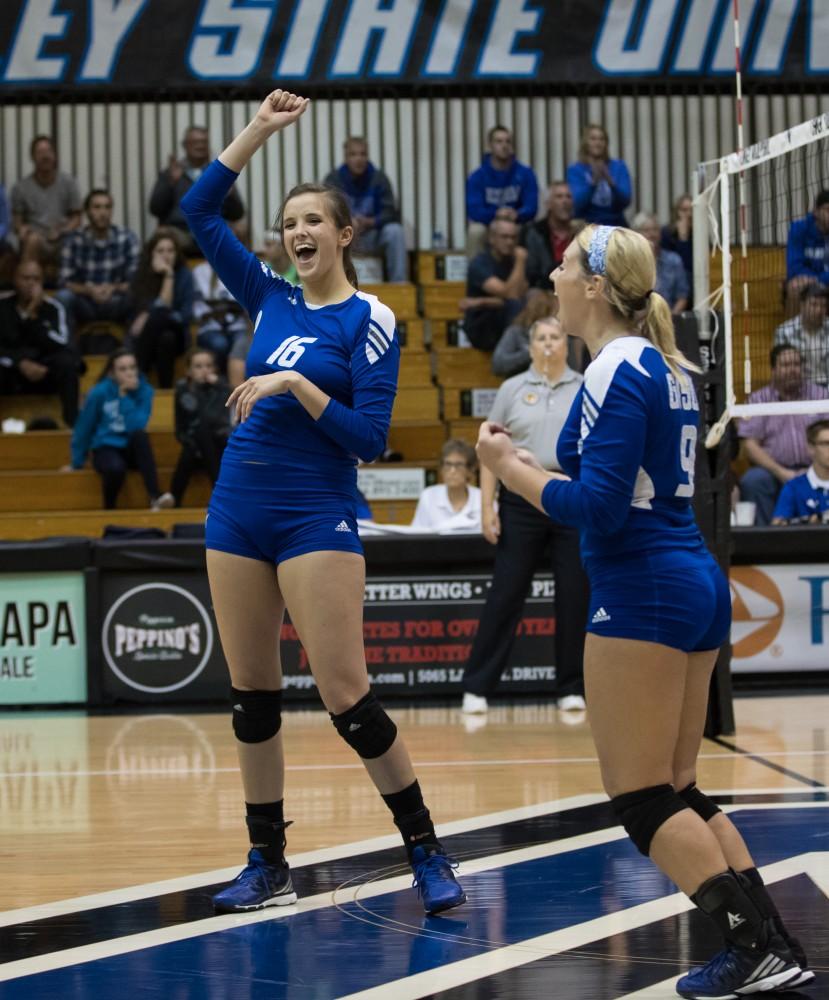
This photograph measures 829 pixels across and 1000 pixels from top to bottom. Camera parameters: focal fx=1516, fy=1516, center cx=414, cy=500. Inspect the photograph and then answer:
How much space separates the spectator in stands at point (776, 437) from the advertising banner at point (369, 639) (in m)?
2.23

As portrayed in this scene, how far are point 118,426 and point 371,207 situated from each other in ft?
11.0

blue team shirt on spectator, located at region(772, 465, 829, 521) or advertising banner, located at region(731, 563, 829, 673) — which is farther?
blue team shirt on spectator, located at region(772, 465, 829, 521)

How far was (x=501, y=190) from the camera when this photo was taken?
13.0 meters

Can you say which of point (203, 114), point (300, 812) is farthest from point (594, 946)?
point (203, 114)

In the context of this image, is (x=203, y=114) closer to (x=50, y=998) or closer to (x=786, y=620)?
(x=786, y=620)

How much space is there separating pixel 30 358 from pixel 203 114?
357 cm

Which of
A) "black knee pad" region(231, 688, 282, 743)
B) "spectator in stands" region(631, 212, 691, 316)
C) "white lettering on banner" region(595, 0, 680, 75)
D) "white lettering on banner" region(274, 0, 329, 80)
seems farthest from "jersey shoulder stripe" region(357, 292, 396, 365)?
"white lettering on banner" region(595, 0, 680, 75)

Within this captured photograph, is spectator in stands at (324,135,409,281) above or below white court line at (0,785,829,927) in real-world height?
above

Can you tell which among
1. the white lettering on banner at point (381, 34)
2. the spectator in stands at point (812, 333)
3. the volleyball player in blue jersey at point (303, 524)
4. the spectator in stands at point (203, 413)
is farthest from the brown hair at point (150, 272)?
the volleyball player in blue jersey at point (303, 524)

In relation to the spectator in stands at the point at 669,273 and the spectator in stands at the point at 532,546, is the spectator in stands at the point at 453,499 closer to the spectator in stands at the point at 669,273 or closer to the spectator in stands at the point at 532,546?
the spectator in stands at the point at 532,546

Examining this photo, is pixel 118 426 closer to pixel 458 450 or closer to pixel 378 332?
pixel 458 450

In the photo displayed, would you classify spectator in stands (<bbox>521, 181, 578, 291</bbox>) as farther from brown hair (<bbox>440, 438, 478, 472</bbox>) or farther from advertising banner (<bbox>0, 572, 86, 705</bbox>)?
advertising banner (<bbox>0, 572, 86, 705</bbox>)

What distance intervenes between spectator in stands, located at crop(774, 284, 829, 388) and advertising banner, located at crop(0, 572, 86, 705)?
487 centimetres

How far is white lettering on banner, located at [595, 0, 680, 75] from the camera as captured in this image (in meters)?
13.4
